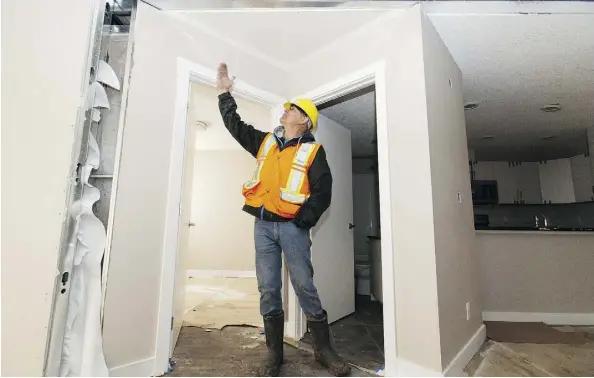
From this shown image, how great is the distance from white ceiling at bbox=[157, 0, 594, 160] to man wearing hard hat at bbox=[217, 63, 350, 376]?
2.87 ft

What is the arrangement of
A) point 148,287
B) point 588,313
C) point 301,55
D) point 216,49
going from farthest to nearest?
point 588,313 → point 301,55 → point 216,49 → point 148,287

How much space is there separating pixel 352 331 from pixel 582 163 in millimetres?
5400

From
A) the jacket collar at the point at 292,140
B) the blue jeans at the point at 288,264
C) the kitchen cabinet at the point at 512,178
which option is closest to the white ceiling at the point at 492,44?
the jacket collar at the point at 292,140

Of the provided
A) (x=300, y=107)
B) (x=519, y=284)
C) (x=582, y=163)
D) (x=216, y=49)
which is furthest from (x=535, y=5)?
(x=582, y=163)

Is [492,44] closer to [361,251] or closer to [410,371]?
[410,371]

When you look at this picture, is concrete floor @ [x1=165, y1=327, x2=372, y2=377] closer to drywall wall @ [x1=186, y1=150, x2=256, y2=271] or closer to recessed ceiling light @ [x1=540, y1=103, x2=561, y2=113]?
drywall wall @ [x1=186, y1=150, x2=256, y2=271]

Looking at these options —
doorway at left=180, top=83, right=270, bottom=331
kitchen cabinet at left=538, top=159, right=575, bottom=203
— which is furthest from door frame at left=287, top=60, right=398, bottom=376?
kitchen cabinet at left=538, top=159, right=575, bottom=203

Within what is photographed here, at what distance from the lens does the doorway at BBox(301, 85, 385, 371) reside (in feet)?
6.94

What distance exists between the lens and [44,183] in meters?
1.11

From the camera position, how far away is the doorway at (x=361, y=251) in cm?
212

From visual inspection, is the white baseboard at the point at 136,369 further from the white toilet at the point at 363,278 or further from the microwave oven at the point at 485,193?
the microwave oven at the point at 485,193

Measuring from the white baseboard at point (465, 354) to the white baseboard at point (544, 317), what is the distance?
67 centimetres

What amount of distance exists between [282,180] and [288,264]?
0.51 m

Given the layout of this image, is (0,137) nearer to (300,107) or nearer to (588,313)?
(300,107)
